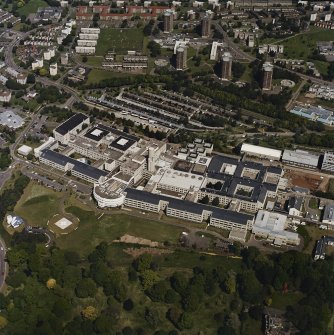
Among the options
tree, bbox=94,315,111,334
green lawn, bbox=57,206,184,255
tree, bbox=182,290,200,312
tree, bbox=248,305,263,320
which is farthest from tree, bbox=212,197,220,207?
tree, bbox=94,315,111,334

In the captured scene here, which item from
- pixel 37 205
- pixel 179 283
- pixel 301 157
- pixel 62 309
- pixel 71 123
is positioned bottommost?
pixel 37 205

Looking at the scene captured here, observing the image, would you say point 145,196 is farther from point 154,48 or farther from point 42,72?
point 154,48

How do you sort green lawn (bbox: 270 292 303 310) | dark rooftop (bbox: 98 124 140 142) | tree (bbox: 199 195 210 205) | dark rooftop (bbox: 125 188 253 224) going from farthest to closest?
1. dark rooftop (bbox: 98 124 140 142)
2. tree (bbox: 199 195 210 205)
3. dark rooftop (bbox: 125 188 253 224)
4. green lawn (bbox: 270 292 303 310)

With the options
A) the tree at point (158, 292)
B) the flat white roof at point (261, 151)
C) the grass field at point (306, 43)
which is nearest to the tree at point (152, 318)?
the tree at point (158, 292)

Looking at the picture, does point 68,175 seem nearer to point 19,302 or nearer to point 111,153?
point 111,153

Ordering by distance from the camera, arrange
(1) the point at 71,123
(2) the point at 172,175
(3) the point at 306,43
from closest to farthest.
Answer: (2) the point at 172,175 < (1) the point at 71,123 < (3) the point at 306,43

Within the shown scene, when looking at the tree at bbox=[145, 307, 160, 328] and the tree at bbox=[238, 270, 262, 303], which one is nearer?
the tree at bbox=[145, 307, 160, 328]

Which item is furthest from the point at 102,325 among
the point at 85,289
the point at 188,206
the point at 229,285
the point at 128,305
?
the point at 188,206

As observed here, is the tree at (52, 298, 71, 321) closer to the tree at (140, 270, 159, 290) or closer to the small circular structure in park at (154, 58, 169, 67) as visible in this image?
the tree at (140, 270, 159, 290)

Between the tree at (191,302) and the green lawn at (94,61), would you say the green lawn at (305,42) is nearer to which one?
the green lawn at (94,61)
